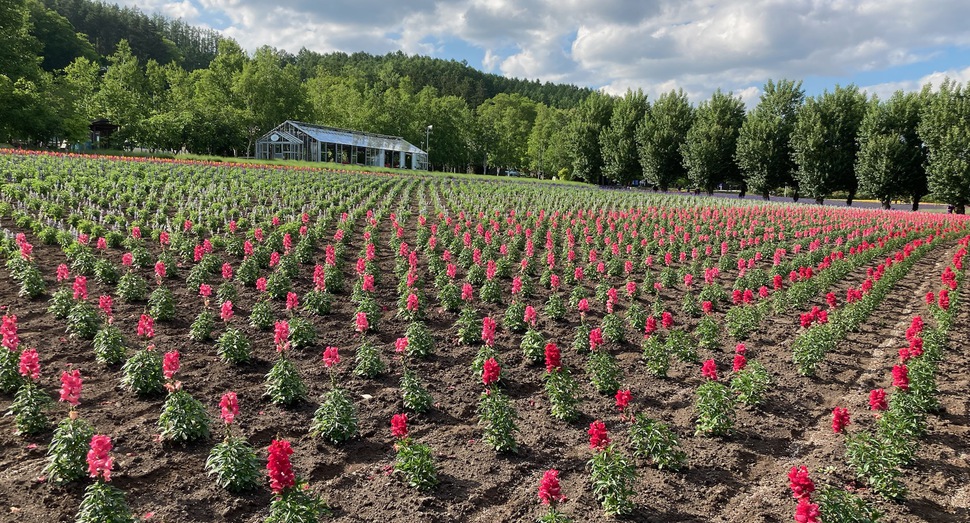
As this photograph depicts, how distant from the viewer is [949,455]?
5926 millimetres

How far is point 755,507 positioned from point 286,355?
237 inches

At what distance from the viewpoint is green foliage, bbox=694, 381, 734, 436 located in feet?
20.0

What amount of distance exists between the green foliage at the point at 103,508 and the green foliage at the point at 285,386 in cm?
233

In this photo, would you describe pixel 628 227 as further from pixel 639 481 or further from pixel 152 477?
pixel 152 477

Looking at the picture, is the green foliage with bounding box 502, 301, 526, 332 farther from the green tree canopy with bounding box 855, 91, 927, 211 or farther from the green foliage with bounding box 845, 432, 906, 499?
the green tree canopy with bounding box 855, 91, 927, 211

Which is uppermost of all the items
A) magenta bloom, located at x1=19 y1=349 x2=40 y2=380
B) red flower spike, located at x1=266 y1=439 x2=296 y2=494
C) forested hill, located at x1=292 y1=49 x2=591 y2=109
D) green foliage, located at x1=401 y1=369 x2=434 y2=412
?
forested hill, located at x1=292 y1=49 x2=591 y2=109

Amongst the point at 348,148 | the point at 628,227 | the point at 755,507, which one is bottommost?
the point at 755,507

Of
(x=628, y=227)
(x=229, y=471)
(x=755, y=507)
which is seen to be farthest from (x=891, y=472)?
(x=628, y=227)

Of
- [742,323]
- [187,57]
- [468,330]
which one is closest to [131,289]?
[468,330]

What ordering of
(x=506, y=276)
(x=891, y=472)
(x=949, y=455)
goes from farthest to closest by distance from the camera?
(x=506, y=276) < (x=949, y=455) < (x=891, y=472)

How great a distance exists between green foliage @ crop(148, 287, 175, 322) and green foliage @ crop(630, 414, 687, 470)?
7236 millimetres

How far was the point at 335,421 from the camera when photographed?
566 centimetres

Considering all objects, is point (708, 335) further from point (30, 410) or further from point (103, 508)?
point (30, 410)

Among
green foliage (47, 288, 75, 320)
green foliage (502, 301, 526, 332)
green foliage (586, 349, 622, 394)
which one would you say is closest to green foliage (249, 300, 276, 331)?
green foliage (47, 288, 75, 320)
